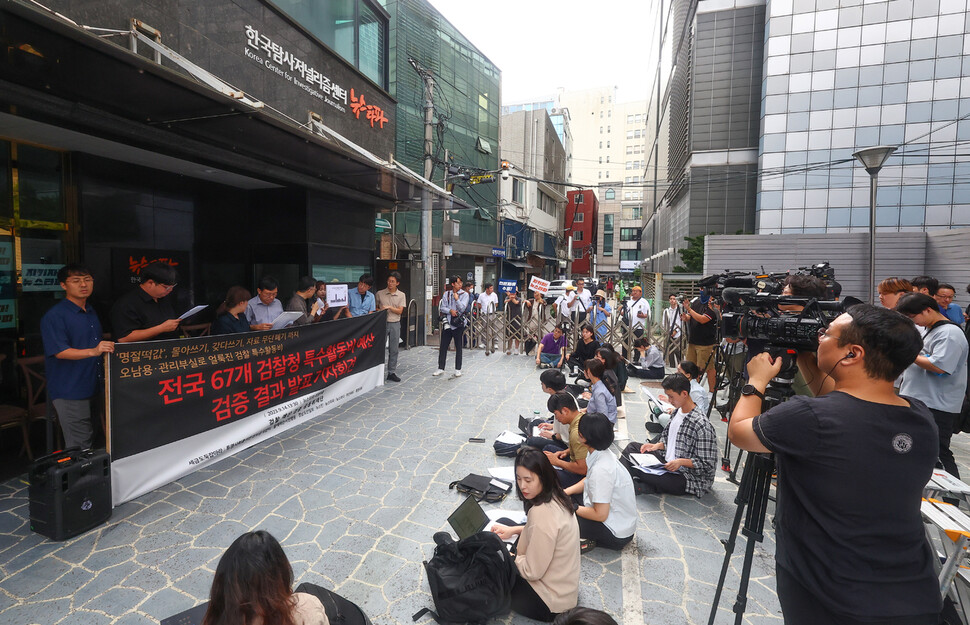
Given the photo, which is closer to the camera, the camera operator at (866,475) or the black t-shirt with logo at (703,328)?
the camera operator at (866,475)

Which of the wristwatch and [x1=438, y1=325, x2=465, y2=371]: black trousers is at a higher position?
the wristwatch

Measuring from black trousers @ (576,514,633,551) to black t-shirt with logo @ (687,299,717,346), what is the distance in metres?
5.52

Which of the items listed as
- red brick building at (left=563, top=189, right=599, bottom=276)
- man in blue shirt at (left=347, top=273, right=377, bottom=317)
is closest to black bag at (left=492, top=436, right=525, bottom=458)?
man in blue shirt at (left=347, top=273, right=377, bottom=317)

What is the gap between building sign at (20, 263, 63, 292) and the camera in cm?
621

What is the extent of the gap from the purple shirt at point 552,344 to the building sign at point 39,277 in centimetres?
922

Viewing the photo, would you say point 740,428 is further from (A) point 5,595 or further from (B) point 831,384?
(A) point 5,595

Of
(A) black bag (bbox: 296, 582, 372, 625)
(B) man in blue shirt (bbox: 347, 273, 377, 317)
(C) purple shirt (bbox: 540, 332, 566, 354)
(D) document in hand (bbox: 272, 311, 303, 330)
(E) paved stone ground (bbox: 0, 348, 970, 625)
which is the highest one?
(B) man in blue shirt (bbox: 347, 273, 377, 317)

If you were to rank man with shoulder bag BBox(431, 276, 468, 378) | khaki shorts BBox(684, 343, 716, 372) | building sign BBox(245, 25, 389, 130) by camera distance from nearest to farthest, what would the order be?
building sign BBox(245, 25, 389, 130)
khaki shorts BBox(684, 343, 716, 372)
man with shoulder bag BBox(431, 276, 468, 378)

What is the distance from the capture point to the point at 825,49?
2022 centimetres

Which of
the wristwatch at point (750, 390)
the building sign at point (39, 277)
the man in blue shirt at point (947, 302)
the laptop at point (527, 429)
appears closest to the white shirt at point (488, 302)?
the laptop at point (527, 429)

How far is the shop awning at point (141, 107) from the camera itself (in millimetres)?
3584

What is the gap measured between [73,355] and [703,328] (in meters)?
9.08

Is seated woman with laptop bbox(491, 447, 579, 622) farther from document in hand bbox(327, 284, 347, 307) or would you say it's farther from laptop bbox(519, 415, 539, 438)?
document in hand bbox(327, 284, 347, 307)

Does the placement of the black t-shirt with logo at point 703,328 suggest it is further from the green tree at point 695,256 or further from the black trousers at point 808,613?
the green tree at point 695,256
